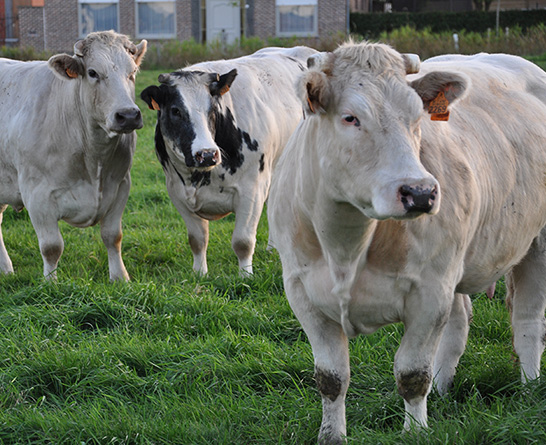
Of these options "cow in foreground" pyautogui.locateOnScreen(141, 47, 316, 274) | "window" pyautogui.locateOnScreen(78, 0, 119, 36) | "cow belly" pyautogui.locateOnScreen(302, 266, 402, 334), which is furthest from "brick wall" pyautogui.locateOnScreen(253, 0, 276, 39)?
"cow belly" pyautogui.locateOnScreen(302, 266, 402, 334)

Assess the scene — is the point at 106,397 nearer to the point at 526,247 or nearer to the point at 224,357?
the point at 224,357

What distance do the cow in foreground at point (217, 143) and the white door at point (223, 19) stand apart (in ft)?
78.8

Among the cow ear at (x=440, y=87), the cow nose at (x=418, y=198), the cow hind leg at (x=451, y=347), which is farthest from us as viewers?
the cow hind leg at (x=451, y=347)

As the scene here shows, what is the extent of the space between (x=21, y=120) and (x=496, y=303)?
4127 millimetres

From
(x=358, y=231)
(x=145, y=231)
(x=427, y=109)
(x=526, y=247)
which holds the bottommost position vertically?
(x=145, y=231)

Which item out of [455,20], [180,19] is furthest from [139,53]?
[180,19]

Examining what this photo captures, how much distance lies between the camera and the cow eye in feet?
9.50

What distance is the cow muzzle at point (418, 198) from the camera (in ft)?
8.64

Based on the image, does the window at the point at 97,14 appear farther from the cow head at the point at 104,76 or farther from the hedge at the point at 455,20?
the cow head at the point at 104,76

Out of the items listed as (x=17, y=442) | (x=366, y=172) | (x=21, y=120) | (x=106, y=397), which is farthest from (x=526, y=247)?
(x=21, y=120)

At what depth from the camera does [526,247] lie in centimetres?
385

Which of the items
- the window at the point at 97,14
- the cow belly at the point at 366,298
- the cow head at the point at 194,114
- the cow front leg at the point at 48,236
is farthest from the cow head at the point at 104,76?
the window at the point at 97,14

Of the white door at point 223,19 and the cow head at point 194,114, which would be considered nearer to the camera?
the cow head at point 194,114

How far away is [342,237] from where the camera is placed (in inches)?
124
